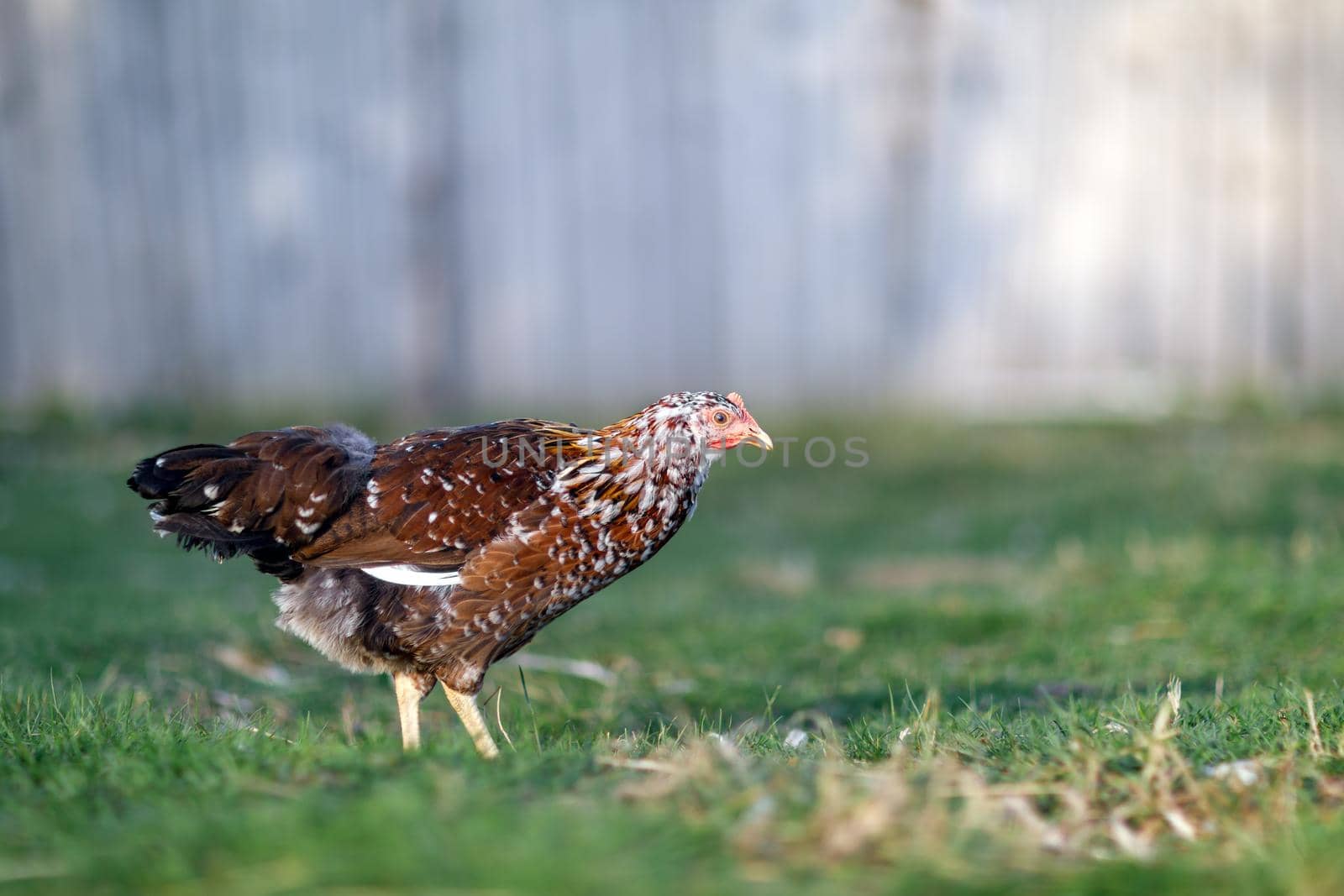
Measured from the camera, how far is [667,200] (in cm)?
991

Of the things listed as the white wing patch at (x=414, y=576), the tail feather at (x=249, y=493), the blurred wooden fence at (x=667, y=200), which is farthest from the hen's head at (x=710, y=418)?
the blurred wooden fence at (x=667, y=200)

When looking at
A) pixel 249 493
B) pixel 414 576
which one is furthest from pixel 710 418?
pixel 249 493

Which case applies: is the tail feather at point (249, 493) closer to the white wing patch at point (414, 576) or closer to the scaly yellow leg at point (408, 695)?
the white wing patch at point (414, 576)

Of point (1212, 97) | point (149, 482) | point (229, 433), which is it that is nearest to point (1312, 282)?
point (1212, 97)

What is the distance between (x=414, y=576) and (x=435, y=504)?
23 cm

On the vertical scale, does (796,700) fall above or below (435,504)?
below

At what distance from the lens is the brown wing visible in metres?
4.00

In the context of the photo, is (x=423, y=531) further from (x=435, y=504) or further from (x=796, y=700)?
(x=796, y=700)

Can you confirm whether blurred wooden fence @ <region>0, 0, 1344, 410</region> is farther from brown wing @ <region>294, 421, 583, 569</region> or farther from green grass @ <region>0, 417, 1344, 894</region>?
brown wing @ <region>294, 421, 583, 569</region>

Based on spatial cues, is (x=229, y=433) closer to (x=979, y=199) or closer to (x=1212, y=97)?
(x=979, y=199)

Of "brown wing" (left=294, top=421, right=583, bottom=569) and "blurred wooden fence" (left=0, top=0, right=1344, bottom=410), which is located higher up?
"blurred wooden fence" (left=0, top=0, right=1344, bottom=410)

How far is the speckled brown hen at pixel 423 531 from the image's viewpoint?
3.95 metres

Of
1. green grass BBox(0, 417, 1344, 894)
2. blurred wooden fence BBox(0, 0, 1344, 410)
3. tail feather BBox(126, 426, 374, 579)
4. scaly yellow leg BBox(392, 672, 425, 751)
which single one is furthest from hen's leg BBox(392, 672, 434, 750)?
Result: blurred wooden fence BBox(0, 0, 1344, 410)

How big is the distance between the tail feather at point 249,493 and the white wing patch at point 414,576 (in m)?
0.23
